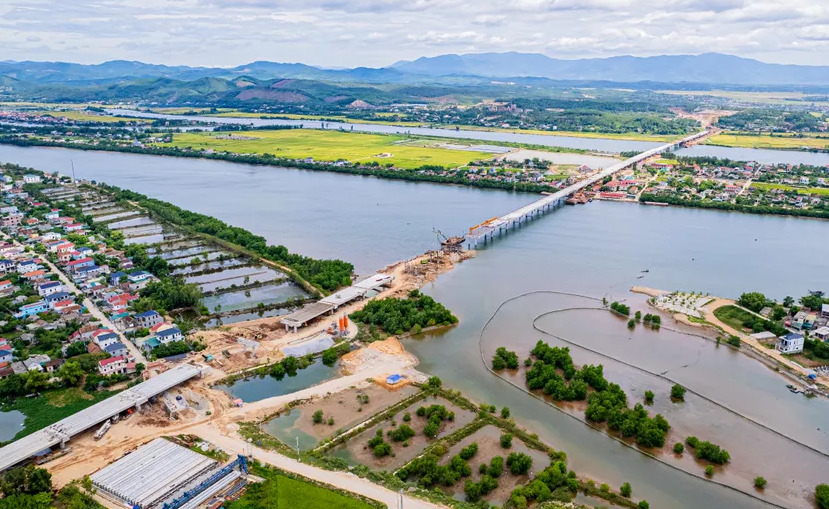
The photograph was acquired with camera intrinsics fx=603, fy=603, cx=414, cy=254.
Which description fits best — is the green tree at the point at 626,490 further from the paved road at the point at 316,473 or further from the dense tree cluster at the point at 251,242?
the dense tree cluster at the point at 251,242

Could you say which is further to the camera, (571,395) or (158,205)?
(158,205)

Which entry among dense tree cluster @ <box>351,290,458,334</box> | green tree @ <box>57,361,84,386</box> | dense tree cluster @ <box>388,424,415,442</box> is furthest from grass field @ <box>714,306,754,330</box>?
green tree @ <box>57,361,84,386</box>

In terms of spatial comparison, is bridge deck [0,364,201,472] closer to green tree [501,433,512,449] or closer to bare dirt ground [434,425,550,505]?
bare dirt ground [434,425,550,505]

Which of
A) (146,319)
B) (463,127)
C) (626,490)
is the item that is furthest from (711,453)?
(463,127)

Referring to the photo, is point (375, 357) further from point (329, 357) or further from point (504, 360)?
point (504, 360)

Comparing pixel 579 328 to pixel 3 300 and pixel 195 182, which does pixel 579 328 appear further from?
pixel 195 182

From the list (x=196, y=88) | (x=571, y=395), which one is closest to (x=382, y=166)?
(x=571, y=395)
